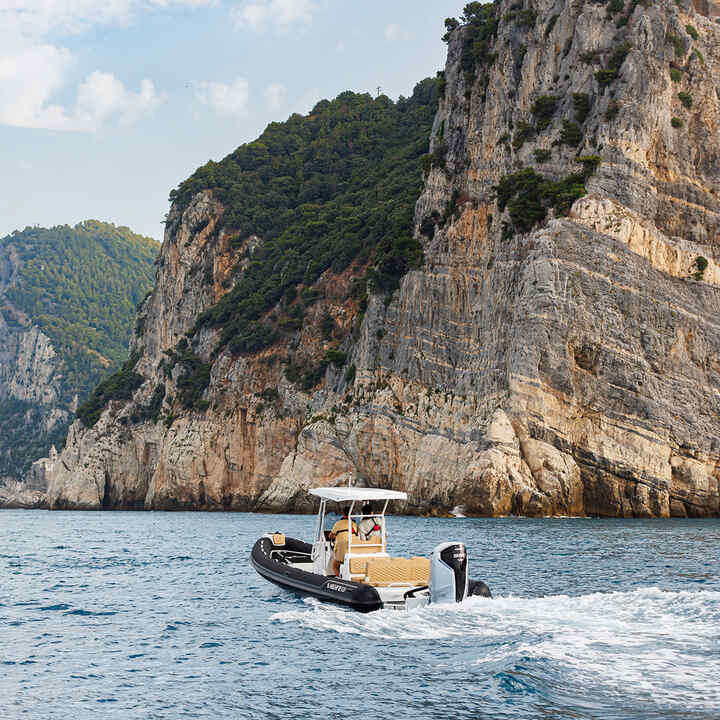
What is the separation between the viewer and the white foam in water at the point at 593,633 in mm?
12258

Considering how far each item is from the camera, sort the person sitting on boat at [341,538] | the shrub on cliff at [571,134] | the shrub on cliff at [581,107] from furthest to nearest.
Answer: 1. the shrub on cliff at [581,107]
2. the shrub on cliff at [571,134]
3. the person sitting on boat at [341,538]

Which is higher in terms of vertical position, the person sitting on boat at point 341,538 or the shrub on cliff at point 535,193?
the shrub on cliff at point 535,193

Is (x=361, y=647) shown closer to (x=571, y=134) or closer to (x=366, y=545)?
(x=366, y=545)

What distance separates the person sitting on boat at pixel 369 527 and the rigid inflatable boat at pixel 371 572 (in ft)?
0.07

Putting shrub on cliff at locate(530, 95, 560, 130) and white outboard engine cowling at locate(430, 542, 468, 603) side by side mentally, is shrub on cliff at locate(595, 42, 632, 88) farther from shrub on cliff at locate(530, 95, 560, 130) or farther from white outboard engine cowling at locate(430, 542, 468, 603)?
white outboard engine cowling at locate(430, 542, 468, 603)

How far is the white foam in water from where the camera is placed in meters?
12.3

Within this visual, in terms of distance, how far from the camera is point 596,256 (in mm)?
56156

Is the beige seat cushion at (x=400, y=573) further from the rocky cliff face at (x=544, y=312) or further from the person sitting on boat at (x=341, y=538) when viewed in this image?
the rocky cliff face at (x=544, y=312)

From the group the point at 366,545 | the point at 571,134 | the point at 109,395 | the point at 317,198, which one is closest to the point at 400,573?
the point at 366,545

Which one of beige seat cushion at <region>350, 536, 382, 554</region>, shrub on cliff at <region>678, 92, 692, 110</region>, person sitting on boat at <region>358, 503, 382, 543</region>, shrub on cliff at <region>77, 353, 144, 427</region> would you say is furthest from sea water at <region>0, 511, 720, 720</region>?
shrub on cliff at <region>77, 353, 144, 427</region>

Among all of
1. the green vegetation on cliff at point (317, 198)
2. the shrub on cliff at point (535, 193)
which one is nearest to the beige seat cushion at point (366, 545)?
the shrub on cliff at point (535, 193)

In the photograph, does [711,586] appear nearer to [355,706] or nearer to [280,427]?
[355,706]

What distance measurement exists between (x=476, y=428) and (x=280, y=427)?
2670cm

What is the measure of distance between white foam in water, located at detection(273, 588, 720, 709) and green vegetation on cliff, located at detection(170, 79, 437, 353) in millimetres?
53035
